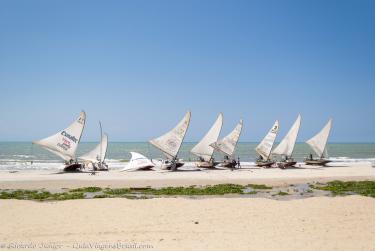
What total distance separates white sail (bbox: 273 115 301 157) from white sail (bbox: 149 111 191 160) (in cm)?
1533

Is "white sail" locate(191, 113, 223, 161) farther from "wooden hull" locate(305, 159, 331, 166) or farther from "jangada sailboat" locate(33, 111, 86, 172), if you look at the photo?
"jangada sailboat" locate(33, 111, 86, 172)

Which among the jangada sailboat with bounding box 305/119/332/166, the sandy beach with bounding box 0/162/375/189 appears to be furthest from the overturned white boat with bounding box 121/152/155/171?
the jangada sailboat with bounding box 305/119/332/166

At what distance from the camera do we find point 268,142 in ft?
170

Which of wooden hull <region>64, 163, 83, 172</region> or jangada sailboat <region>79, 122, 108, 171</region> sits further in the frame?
jangada sailboat <region>79, 122, 108, 171</region>

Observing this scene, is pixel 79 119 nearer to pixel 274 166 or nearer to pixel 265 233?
pixel 274 166

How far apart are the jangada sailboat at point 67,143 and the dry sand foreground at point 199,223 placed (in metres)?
25.1

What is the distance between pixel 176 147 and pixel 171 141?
102 cm

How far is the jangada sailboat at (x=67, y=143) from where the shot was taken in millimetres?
42156

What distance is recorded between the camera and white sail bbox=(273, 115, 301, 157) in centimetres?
5162

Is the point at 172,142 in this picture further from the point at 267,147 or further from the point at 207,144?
the point at 267,147

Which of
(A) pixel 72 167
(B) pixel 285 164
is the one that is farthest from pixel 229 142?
(A) pixel 72 167

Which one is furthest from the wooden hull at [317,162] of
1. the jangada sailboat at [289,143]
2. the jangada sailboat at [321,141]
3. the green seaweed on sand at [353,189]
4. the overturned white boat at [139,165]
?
the overturned white boat at [139,165]

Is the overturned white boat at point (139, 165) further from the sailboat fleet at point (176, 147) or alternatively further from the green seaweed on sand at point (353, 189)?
the green seaweed on sand at point (353, 189)

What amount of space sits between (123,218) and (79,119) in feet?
107
